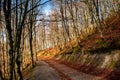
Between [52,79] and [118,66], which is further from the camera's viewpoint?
[52,79]

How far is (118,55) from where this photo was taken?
17.3 metres

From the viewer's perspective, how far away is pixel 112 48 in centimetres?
1941

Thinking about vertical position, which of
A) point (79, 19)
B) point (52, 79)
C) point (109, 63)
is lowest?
point (52, 79)

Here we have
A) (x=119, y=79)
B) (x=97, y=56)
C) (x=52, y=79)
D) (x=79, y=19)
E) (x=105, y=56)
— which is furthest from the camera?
Result: (x=79, y=19)

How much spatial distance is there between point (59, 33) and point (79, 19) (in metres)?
11.0

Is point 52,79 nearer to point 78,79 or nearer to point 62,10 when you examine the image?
point 78,79

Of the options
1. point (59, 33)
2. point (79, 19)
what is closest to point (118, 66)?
point (79, 19)

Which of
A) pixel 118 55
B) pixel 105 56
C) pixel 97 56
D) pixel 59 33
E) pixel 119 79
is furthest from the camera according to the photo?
pixel 59 33

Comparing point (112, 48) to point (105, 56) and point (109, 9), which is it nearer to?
point (105, 56)

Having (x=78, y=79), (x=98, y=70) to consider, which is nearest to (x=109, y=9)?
(x=98, y=70)

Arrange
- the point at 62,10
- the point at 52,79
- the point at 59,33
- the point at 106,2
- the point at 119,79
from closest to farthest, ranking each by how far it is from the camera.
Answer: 1. the point at 119,79
2. the point at 52,79
3. the point at 62,10
4. the point at 106,2
5. the point at 59,33

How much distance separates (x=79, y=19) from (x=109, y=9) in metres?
12.8

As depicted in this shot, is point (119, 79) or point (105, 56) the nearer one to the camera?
point (119, 79)

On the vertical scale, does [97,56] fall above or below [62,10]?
below
